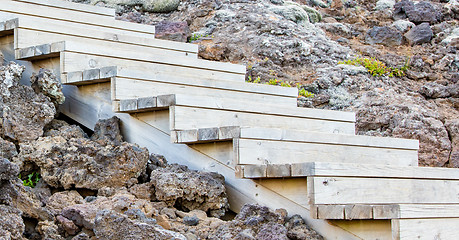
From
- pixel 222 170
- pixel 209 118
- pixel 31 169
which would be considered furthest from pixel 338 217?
pixel 31 169

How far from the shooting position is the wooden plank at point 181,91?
3988 mm

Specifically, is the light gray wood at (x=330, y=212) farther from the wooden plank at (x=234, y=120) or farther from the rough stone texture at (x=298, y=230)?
the wooden plank at (x=234, y=120)

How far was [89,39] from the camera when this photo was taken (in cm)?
470

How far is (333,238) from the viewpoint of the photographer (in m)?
3.15

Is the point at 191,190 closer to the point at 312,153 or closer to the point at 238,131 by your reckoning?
the point at 238,131

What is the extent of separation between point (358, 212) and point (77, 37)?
103 inches

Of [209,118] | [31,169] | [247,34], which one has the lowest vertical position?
[31,169]

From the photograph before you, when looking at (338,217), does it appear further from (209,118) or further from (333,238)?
(209,118)

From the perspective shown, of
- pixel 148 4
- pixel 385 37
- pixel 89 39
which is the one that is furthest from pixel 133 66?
pixel 385 37

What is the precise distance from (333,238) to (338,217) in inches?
6.8

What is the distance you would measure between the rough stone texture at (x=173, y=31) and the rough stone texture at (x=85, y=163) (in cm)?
269

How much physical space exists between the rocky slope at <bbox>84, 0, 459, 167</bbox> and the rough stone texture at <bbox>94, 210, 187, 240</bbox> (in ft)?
9.64

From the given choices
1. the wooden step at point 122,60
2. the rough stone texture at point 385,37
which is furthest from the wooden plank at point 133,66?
the rough stone texture at point 385,37

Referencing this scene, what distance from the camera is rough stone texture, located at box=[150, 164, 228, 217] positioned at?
338cm
